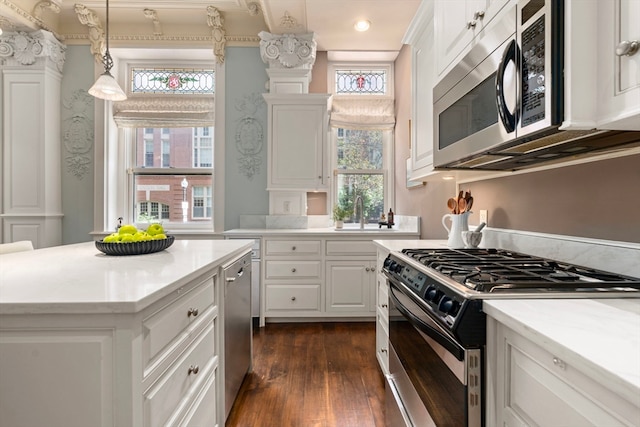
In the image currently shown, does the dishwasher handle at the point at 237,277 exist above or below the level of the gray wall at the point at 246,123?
below

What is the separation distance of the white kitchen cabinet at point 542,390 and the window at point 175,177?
138 inches

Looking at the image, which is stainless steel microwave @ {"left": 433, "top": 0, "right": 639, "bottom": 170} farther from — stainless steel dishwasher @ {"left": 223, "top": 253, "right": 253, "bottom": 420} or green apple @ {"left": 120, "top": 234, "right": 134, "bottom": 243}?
green apple @ {"left": 120, "top": 234, "right": 134, "bottom": 243}

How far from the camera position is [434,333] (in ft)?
3.34

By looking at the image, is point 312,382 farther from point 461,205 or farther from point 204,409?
point 461,205

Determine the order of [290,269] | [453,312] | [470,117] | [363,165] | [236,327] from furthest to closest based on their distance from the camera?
[363,165], [290,269], [236,327], [470,117], [453,312]

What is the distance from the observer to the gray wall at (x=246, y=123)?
366 cm

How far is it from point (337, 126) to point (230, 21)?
158 centimetres

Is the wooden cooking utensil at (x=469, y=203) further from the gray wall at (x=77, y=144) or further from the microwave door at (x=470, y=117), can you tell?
the gray wall at (x=77, y=144)

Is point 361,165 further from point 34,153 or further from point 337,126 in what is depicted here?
point 34,153

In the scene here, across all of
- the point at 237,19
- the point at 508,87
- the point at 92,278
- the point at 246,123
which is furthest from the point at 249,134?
the point at 508,87

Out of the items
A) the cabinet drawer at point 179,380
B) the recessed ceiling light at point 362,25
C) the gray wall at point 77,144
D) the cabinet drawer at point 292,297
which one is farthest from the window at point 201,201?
the cabinet drawer at point 179,380

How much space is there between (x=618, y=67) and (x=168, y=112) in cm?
386

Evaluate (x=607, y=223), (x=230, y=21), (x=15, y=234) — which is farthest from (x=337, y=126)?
(x=15, y=234)

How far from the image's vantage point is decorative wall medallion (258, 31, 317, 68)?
3489mm
